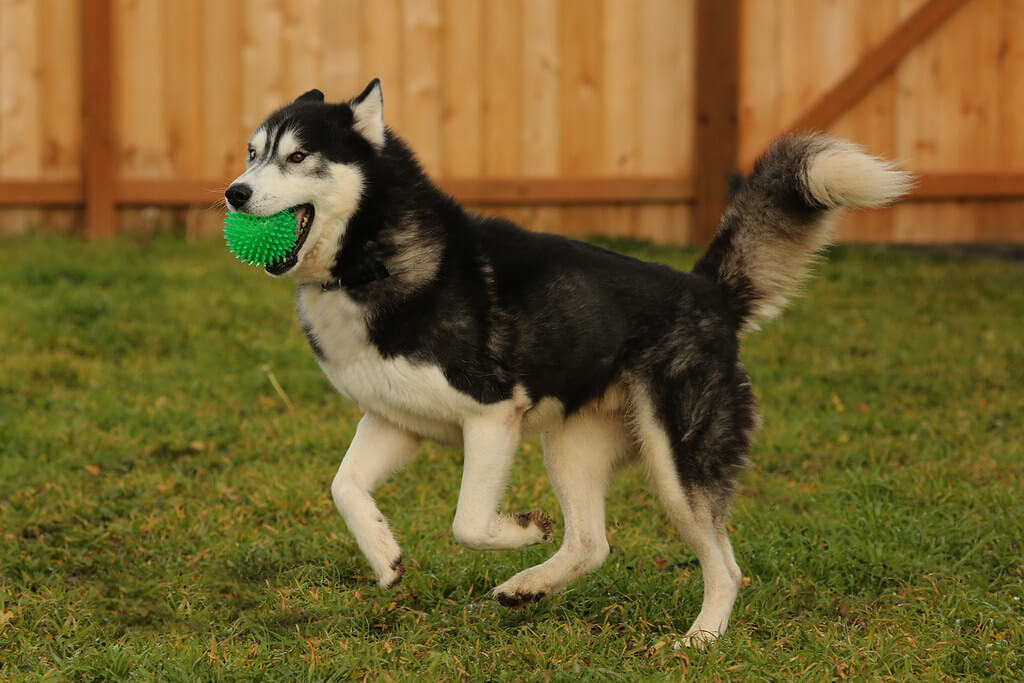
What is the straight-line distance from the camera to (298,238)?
346 cm

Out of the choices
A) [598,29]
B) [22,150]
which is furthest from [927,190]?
[22,150]

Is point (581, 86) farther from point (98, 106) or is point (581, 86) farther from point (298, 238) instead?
point (298, 238)

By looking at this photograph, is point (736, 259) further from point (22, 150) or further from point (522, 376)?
point (22, 150)

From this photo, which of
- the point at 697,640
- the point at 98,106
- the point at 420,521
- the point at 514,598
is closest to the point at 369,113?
the point at 514,598

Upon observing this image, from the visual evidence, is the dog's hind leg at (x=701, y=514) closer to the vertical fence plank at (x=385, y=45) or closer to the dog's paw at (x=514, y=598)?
the dog's paw at (x=514, y=598)

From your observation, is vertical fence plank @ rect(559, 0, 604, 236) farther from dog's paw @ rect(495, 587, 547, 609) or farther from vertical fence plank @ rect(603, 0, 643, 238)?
dog's paw @ rect(495, 587, 547, 609)


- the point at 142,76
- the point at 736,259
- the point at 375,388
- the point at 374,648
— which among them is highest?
the point at 142,76

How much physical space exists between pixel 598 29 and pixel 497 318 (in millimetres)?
5507

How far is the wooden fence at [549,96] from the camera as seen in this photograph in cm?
850

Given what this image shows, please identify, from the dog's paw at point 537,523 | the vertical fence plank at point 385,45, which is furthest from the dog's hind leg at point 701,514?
the vertical fence plank at point 385,45

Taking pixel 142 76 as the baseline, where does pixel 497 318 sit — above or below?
below

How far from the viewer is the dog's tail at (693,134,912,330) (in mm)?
3869

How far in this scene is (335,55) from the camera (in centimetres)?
854

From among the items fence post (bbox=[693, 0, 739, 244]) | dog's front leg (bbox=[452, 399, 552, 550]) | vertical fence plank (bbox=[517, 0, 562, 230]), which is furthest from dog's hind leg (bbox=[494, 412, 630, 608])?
fence post (bbox=[693, 0, 739, 244])
